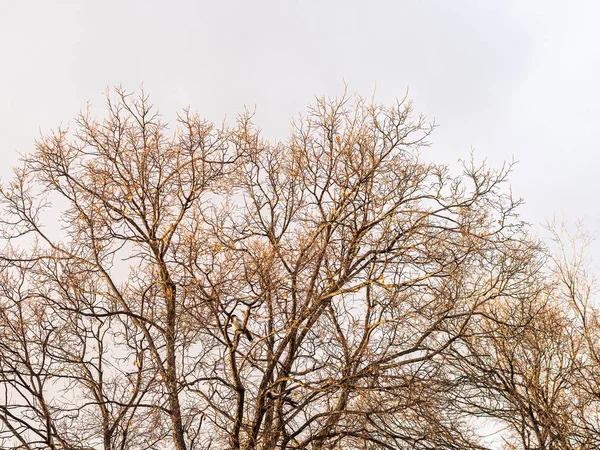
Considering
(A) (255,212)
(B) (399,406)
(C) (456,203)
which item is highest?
(A) (255,212)

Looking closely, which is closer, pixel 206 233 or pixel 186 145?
pixel 206 233

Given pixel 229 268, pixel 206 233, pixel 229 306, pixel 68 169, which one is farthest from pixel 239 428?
pixel 68 169

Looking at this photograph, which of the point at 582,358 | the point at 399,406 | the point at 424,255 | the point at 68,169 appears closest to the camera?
the point at 399,406

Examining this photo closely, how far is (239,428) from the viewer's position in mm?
7523

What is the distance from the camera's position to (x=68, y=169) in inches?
371

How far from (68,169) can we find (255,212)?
329 centimetres

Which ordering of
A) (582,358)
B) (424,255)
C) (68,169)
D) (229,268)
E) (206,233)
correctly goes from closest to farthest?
(229,268), (206,233), (424,255), (68,169), (582,358)

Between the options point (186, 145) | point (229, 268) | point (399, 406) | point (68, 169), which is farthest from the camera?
point (68, 169)

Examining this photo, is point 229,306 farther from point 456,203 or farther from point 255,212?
point 456,203

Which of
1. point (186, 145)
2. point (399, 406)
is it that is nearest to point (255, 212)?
point (186, 145)

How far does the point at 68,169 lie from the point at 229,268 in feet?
13.3

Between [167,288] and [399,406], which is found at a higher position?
[167,288]

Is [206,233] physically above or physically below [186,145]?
below

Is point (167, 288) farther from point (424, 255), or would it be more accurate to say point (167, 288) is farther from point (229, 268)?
point (424, 255)
